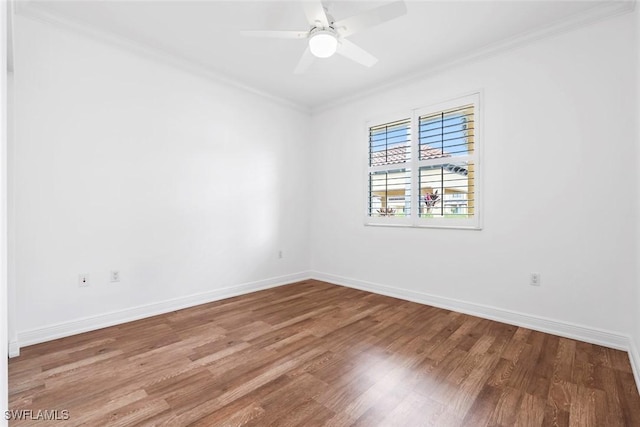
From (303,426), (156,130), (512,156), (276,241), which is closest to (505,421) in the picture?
(303,426)

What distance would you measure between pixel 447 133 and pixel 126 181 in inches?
126

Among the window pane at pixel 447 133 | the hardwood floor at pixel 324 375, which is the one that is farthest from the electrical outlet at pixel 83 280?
the window pane at pixel 447 133

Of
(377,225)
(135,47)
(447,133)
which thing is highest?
(135,47)

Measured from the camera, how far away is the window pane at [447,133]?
302 centimetres

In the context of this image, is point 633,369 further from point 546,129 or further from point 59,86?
point 59,86

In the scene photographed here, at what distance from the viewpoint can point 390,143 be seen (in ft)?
12.0

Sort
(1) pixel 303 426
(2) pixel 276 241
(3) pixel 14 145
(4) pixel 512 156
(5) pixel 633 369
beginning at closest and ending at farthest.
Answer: (1) pixel 303 426 → (5) pixel 633 369 → (3) pixel 14 145 → (4) pixel 512 156 → (2) pixel 276 241

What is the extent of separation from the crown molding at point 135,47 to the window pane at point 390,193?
1819 mm

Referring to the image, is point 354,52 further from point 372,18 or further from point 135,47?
point 135,47

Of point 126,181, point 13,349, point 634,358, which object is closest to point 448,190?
point 634,358

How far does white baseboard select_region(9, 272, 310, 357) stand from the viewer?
2.28m

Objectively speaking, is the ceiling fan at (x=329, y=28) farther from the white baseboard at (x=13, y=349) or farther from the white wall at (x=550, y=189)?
the white baseboard at (x=13, y=349)

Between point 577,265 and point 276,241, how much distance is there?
10.3ft

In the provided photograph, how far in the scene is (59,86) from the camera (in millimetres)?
2410
